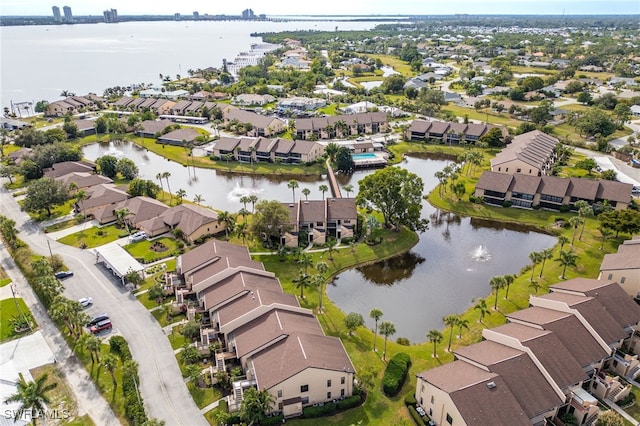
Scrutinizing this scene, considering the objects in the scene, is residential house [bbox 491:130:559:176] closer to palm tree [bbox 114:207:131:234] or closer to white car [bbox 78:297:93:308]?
palm tree [bbox 114:207:131:234]

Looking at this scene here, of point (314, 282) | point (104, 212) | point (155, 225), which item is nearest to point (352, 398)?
point (314, 282)

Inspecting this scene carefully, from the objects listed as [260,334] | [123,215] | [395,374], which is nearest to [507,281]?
[395,374]

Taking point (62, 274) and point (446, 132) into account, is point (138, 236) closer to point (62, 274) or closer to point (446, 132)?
point (62, 274)

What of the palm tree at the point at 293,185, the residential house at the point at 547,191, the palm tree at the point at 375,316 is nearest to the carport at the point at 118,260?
the palm tree at the point at 375,316

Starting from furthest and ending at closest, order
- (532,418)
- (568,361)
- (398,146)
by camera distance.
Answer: (398,146)
(568,361)
(532,418)

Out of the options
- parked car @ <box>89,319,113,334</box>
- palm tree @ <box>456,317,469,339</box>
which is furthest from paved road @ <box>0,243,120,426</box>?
palm tree @ <box>456,317,469,339</box>

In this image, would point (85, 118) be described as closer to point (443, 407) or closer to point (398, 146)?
point (398, 146)
